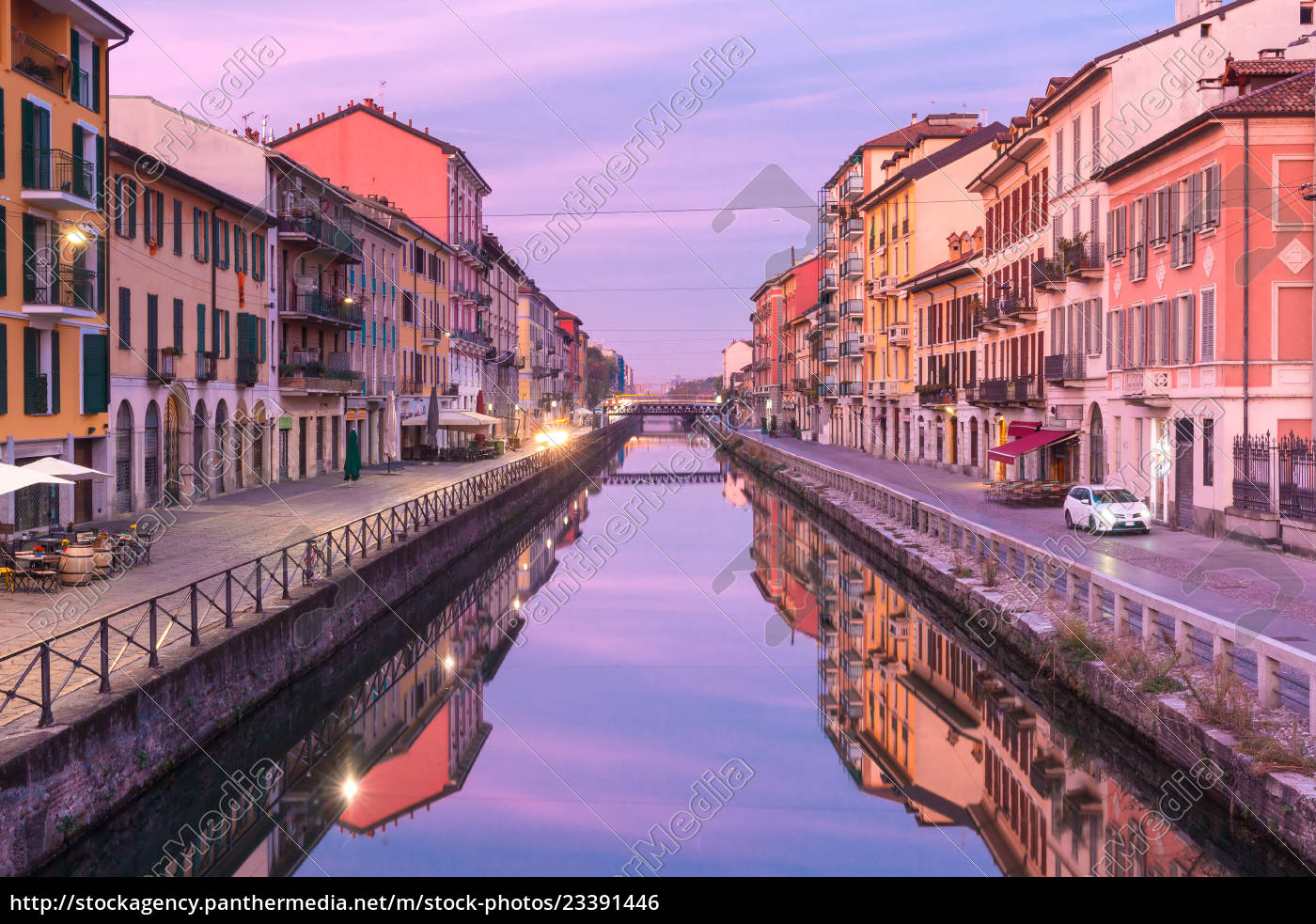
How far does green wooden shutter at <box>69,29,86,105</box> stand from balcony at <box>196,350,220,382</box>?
892 centimetres

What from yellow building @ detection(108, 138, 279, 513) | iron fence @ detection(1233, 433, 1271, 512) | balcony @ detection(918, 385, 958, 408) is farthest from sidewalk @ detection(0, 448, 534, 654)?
balcony @ detection(918, 385, 958, 408)

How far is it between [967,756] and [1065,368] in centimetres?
2184

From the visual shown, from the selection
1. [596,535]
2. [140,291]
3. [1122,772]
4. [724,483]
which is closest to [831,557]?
[596,535]

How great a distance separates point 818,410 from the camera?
88.4 metres

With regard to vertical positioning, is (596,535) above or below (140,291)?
below

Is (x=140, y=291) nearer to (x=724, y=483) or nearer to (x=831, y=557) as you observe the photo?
(x=831, y=557)

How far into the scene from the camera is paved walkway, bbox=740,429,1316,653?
53.9ft

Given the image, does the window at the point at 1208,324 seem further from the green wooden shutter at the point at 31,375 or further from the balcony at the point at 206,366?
the balcony at the point at 206,366

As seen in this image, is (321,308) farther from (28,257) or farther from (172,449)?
(28,257)

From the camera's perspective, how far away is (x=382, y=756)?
605 inches

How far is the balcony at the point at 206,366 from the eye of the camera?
33.0 metres

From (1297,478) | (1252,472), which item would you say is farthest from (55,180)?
(1297,478)

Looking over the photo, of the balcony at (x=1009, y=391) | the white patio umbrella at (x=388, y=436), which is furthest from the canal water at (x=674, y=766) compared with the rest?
the white patio umbrella at (x=388, y=436)
